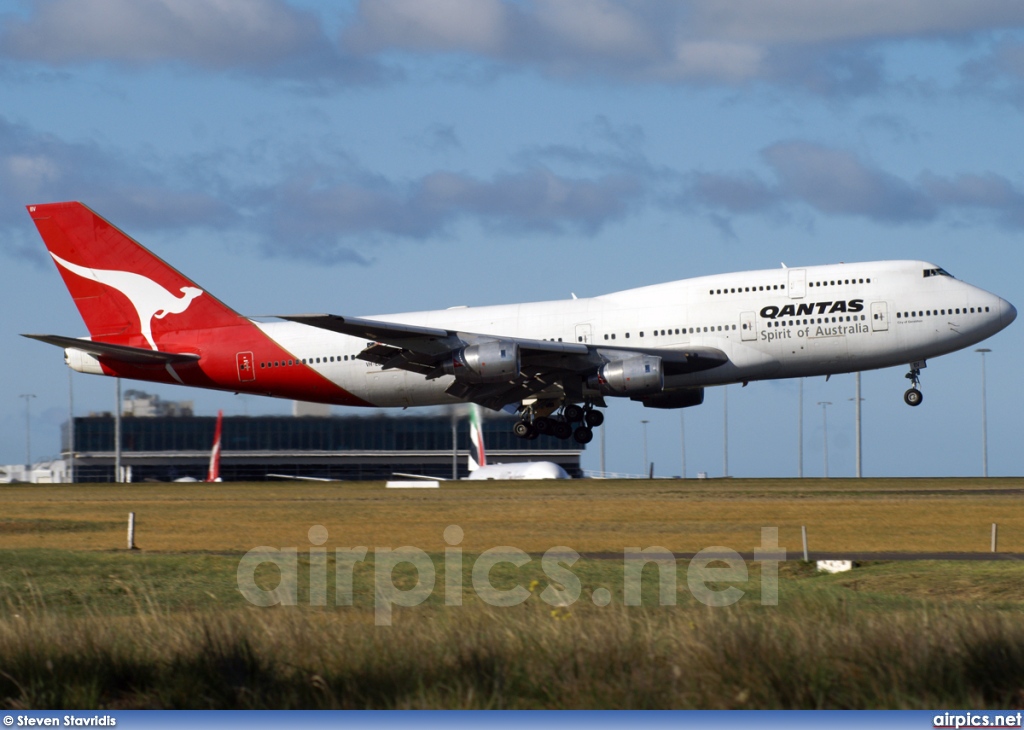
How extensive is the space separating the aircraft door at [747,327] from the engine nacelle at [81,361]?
78.6 feet

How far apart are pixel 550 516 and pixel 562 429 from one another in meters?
9.12

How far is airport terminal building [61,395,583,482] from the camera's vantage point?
91.5 meters

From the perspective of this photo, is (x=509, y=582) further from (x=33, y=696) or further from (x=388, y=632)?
(x=33, y=696)

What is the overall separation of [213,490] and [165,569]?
3347 cm

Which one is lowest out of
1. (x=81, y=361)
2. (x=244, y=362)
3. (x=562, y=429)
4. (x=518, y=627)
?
(x=518, y=627)

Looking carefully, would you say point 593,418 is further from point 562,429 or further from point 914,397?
point 914,397

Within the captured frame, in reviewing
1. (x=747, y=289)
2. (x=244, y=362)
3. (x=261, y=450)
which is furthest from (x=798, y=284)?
(x=261, y=450)

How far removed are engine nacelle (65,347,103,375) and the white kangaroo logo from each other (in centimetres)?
223

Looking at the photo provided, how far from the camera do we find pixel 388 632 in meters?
15.1

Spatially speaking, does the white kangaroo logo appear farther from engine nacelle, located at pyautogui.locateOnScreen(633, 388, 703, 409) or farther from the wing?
engine nacelle, located at pyautogui.locateOnScreen(633, 388, 703, 409)

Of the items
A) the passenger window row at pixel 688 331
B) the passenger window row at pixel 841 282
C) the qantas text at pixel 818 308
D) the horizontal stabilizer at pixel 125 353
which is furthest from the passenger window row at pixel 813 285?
the horizontal stabilizer at pixel 125 353

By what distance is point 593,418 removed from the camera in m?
48.0

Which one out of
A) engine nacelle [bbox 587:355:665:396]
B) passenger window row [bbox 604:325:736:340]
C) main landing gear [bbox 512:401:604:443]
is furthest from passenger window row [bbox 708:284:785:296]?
main landing gear [bbox 512:401:604:443]

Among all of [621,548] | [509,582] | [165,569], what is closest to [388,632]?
[509,582]
